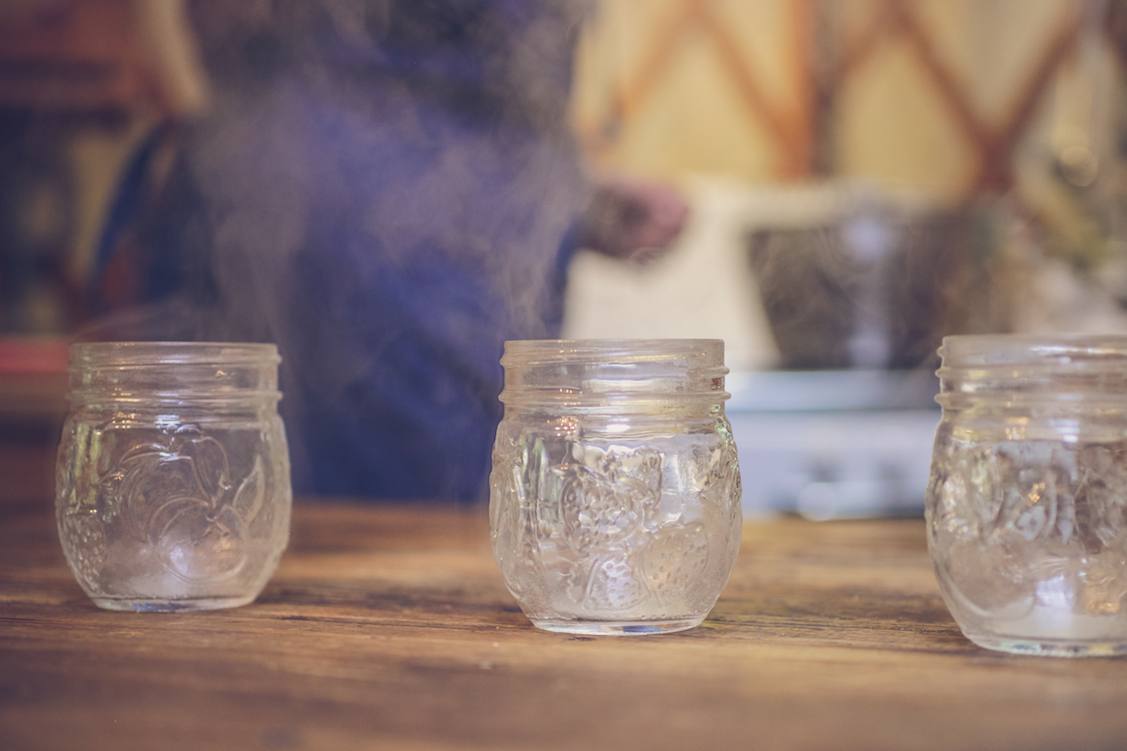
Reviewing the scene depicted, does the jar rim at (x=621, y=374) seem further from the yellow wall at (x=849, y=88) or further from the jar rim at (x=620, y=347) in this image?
the yellow wall at (x=849, y=88)

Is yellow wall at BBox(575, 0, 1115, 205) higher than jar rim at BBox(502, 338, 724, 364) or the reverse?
higher

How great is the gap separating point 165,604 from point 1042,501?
1.11ft

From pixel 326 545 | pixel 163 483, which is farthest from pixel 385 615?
pixel 326 545

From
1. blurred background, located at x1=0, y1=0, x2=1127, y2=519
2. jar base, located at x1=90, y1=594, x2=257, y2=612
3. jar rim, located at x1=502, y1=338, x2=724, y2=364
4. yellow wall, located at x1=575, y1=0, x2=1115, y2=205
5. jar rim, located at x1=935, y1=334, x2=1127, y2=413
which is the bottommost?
jar base, located at x1=90, y1=594, x2=257, y2=612

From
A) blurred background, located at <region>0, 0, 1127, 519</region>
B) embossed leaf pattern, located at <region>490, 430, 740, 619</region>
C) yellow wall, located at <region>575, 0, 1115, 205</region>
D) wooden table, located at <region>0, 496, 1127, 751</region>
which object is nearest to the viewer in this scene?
wooden table, located at <region>0, 496, 1127, 751</region>

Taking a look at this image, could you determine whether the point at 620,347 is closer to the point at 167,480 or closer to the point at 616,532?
the point at 616,532

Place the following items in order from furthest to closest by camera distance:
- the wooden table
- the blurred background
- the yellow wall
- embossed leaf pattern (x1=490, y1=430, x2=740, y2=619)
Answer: the yellow wall < the blurred background < embossed leaf pattern (x1=490, y1=430, x2=740, y2=619) < the wooden table

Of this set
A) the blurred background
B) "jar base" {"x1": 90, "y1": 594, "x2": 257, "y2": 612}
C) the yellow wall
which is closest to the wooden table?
"jar base" {"x1": 90, "y1": 594, "x2": 257, "y2": 612}

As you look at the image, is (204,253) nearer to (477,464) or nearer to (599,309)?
(477,464)

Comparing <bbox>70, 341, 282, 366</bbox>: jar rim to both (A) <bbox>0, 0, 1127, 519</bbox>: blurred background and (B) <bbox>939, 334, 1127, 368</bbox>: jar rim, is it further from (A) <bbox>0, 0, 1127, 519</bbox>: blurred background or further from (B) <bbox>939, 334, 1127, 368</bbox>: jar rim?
(A) <bbox>0, 0, 1127, 519</bbox>: blurred background

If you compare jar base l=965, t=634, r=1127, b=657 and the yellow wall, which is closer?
jar base l=965, t=634, r=1127, b=657

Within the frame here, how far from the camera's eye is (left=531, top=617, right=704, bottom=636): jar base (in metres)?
0.44

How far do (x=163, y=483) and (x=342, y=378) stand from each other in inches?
26.0

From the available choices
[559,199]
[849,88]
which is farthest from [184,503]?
[849,88]
